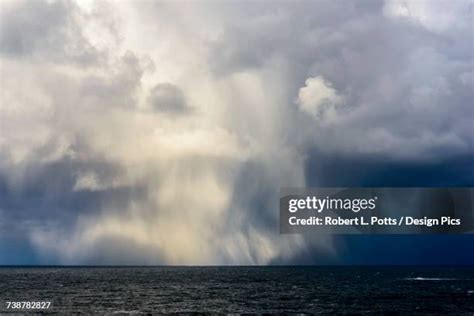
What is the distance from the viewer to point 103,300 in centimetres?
13850

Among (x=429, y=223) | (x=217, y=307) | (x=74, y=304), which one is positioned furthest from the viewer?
(x=74, y=304)

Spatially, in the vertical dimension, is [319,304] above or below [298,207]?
below

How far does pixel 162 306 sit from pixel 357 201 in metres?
76.1

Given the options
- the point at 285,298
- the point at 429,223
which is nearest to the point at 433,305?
the point at 285,298

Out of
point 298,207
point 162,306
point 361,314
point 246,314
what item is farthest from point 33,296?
point 298,207

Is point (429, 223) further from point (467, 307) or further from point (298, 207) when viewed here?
point (467, 307)

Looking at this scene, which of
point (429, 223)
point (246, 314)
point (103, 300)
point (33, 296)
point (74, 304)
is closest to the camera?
point (429, 223)

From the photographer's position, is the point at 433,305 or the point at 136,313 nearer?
the point at 136,313

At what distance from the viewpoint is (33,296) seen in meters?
168

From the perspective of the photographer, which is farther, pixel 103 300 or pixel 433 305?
pixel 103 300

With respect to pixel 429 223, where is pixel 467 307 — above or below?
below

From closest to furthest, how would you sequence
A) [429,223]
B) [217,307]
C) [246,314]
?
[429,223] < [246,314] < [217,307]

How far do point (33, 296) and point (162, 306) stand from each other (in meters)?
65.3

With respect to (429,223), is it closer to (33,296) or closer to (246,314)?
(246,314)
